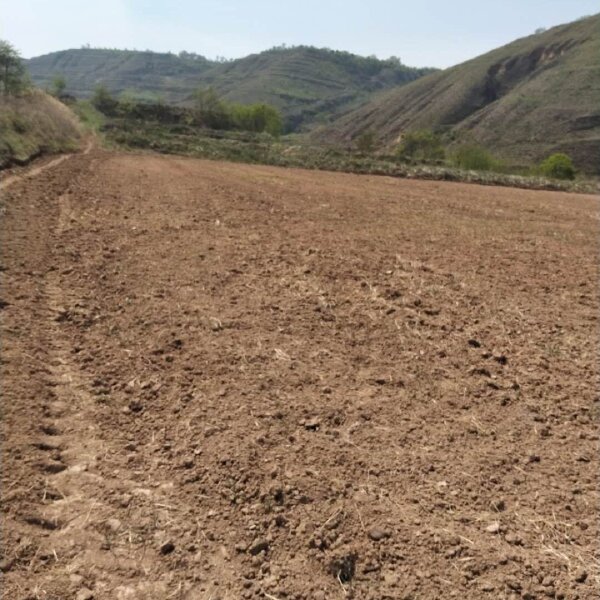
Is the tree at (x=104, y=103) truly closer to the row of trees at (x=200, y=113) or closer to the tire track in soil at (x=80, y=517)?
the row of trees at (x=200, y=113)

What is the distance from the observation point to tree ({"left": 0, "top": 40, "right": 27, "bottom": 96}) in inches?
1548

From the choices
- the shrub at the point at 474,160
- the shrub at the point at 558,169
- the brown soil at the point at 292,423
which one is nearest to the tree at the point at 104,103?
the shrub at the point at 474,160

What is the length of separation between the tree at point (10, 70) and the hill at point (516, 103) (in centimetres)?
5042

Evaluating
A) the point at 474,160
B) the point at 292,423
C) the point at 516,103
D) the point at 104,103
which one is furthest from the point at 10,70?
the point at 516,103

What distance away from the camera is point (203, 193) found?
42.3 ft

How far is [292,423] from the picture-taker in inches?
143

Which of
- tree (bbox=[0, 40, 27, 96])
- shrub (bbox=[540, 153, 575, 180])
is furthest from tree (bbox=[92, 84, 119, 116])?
shrub (bbox=[540, 153, 575, 180])

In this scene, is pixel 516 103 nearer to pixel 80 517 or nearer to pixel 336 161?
pixel 336 161

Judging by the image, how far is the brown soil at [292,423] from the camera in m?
2.58

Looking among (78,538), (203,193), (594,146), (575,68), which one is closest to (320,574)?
(78,538)

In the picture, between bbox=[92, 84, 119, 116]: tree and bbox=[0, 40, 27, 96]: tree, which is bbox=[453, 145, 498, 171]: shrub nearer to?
bbox=[0, 40, 27, 96]: tree

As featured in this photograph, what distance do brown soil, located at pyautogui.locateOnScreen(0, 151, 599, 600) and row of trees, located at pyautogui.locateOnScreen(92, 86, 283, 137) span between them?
202ft

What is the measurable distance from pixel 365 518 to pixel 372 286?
382 centimetres

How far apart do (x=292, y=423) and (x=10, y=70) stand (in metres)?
49.5
